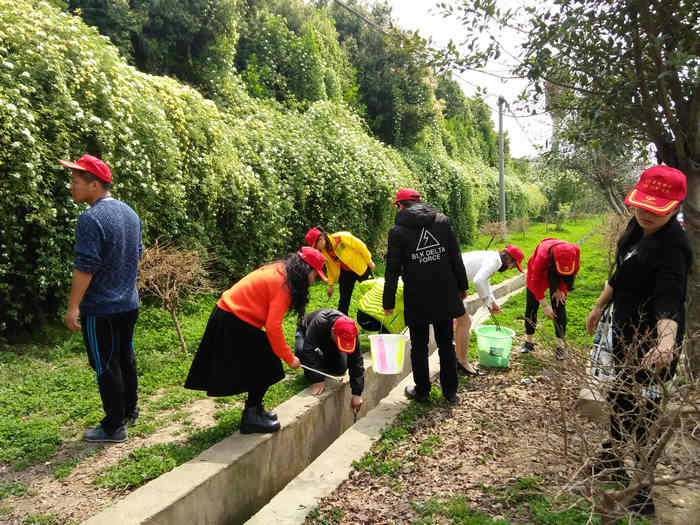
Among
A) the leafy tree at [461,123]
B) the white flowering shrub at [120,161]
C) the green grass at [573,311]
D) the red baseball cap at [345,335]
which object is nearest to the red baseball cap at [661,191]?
the green grass at [573,311]

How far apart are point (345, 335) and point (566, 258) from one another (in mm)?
2609

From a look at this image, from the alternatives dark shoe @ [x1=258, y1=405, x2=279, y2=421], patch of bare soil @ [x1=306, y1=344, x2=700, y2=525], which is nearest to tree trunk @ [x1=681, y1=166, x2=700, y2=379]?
patch of bare soil @ [x1=306, y1=344, x2=700, y2=525]


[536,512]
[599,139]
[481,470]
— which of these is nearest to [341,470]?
[481,470]

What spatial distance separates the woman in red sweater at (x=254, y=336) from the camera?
10.9 ft

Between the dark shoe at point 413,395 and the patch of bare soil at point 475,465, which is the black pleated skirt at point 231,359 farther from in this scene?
the dark shoe at point 413,395

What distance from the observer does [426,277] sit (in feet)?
14.0

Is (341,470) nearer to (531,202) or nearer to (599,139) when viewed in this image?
(599,139)

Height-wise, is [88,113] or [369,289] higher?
[88,113]

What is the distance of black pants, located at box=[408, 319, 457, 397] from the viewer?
434 centimetres

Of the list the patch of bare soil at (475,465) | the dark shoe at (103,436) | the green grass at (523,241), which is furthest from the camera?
the green grass at (523,241)

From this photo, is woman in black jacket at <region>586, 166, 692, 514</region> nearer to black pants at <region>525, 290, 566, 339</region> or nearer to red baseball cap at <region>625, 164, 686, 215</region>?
red baseball cap at <region>625, 164, 686, 215</region>

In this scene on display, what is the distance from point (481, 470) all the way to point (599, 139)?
2.73 metres

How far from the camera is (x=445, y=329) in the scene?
14.2 ft

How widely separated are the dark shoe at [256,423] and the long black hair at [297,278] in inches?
32.8
